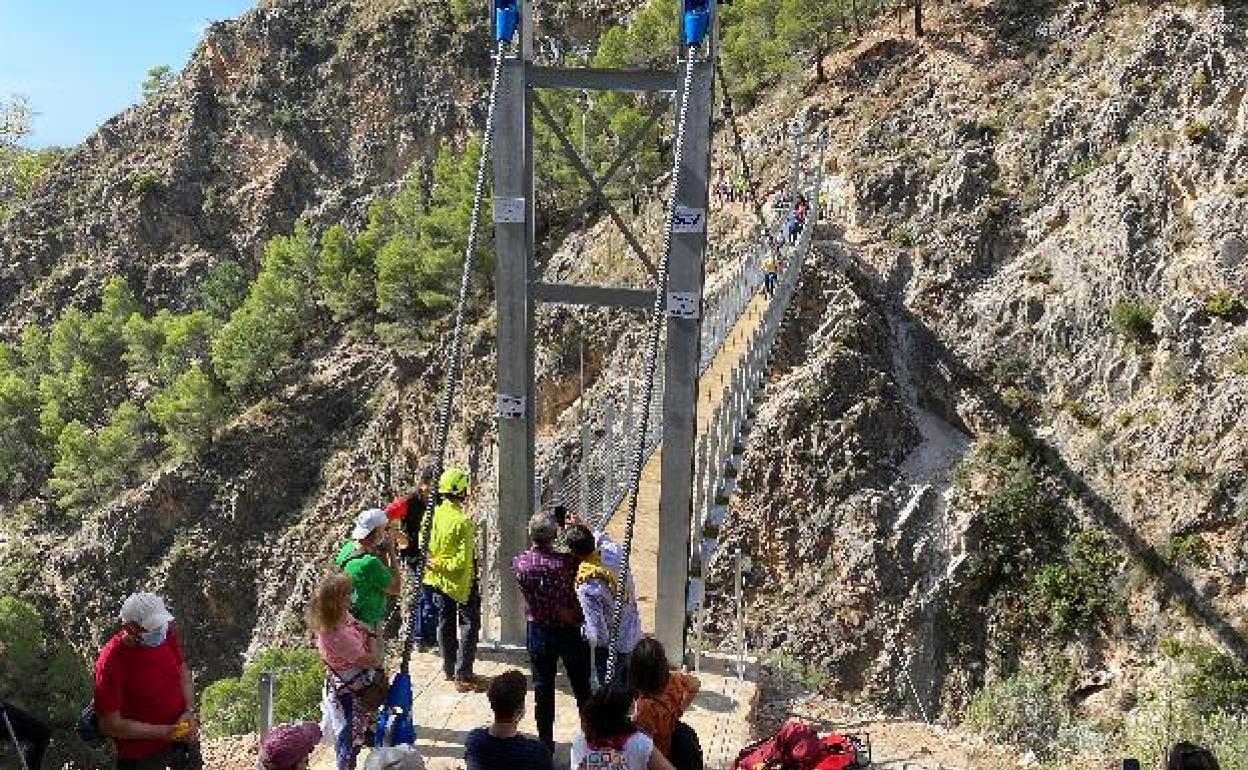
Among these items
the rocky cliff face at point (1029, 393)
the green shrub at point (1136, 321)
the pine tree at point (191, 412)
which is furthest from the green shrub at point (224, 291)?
the green shrub at point (1136, 321)

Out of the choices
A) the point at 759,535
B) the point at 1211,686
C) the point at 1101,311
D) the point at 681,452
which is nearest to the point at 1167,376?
the point at 1101,311

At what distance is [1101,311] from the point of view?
1463 cm

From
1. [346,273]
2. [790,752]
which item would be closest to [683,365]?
[790,752]

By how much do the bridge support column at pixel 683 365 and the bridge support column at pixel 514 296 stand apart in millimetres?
732

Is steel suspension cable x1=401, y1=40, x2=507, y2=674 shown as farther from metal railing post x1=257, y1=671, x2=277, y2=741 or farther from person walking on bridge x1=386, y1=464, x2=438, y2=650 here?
metal railing post x1=257, y1=671, x2=277, y2=741

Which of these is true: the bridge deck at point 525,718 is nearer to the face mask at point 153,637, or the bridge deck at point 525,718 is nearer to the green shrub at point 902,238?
the face mask at point 153,637

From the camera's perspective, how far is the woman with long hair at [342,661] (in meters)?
3.63

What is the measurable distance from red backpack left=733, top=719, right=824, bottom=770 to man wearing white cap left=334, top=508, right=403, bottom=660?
1714 millimetres

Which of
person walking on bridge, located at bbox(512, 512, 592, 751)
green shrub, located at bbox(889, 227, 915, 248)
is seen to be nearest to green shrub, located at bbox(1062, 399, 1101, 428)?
green shrub, located at bbox(889, 227, 915, 248)

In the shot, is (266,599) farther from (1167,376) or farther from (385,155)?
(1167,376)

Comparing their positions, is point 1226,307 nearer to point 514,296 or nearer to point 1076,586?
point 1076,586

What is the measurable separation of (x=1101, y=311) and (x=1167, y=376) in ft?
4.58

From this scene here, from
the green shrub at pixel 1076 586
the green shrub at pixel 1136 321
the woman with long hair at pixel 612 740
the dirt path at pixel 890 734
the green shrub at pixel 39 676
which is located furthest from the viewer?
the green shrub at pixel 39 676

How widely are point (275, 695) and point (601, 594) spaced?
10275 mm
